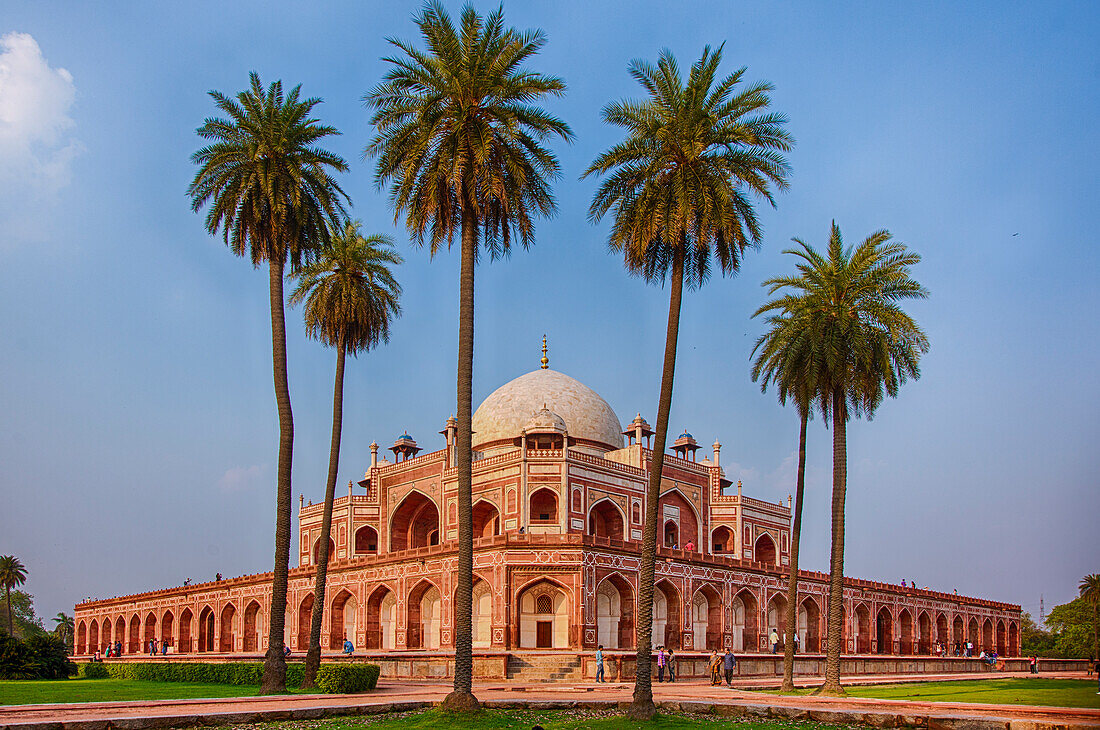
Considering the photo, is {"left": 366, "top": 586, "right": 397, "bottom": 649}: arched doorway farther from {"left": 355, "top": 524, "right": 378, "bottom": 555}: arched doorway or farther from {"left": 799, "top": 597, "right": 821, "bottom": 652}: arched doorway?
{"left": 799, "top": 597, "right": 821, "bottom": 652}: arched doorway

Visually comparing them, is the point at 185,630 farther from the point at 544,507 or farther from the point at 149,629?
the point at 544,507

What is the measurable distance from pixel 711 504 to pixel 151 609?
42714 millimetres

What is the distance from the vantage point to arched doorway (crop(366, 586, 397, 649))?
1900 inches

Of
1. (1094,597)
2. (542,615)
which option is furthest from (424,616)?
(1094,597)

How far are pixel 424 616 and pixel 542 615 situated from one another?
26.1 ft

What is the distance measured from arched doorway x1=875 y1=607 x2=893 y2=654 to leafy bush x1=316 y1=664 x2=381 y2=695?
43678 millimetres

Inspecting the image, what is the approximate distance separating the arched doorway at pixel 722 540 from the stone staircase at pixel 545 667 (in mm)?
23759

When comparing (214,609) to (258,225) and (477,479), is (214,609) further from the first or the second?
(258,225)

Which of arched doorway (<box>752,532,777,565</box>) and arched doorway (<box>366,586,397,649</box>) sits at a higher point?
arched doorway (<box>752,532,777,565</box>)

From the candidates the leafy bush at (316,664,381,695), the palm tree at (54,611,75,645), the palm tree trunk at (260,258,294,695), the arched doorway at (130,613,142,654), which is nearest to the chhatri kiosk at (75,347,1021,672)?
the arched doorway at (130,613,142,654)

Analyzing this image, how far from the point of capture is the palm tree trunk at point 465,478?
20406 mm

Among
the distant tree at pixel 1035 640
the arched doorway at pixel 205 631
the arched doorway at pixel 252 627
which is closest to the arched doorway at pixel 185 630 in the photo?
the arched doorway at pixel 205 631

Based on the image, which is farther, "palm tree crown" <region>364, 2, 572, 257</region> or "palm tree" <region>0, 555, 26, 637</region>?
"palm tree" <region>0, 555, 26, 637</region>

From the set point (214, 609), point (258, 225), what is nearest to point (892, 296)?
point (258, 225)
